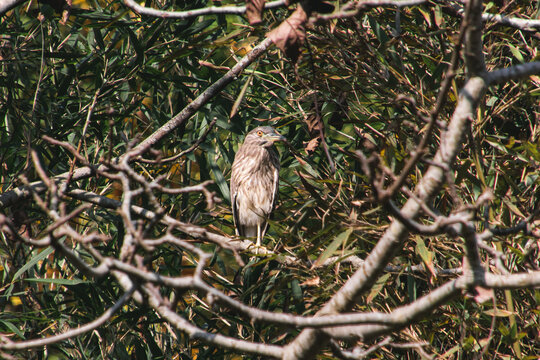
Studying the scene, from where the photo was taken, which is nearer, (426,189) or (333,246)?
(426,189)

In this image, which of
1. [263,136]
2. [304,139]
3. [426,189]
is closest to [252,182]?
[263,136]

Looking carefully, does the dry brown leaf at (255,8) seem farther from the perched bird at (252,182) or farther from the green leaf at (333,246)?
the perched bird at (252,182)

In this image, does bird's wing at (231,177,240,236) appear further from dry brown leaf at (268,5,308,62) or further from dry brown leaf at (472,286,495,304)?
dry brown leaf at (472,286,495,304)

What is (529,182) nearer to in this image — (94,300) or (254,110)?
(254,110)

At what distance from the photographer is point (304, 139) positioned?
4.42 m

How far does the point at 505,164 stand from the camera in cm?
334

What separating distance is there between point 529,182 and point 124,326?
262cm

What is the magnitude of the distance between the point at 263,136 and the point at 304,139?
0.74 meters

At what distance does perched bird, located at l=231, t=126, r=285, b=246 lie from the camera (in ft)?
18.1

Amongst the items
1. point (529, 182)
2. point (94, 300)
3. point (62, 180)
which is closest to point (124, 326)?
point (94, 300)

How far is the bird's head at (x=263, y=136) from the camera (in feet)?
16.1

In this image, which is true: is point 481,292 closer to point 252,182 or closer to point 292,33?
point 292,33

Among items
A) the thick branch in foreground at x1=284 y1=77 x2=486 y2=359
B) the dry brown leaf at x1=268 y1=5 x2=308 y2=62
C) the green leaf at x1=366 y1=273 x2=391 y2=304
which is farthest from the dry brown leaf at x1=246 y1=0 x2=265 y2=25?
the green leaf at x1=366 y1=273 x2=391 y2=304

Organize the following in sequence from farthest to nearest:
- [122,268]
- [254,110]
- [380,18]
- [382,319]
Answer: [254,110] → [380,18] → [382,319] → [122,268]
